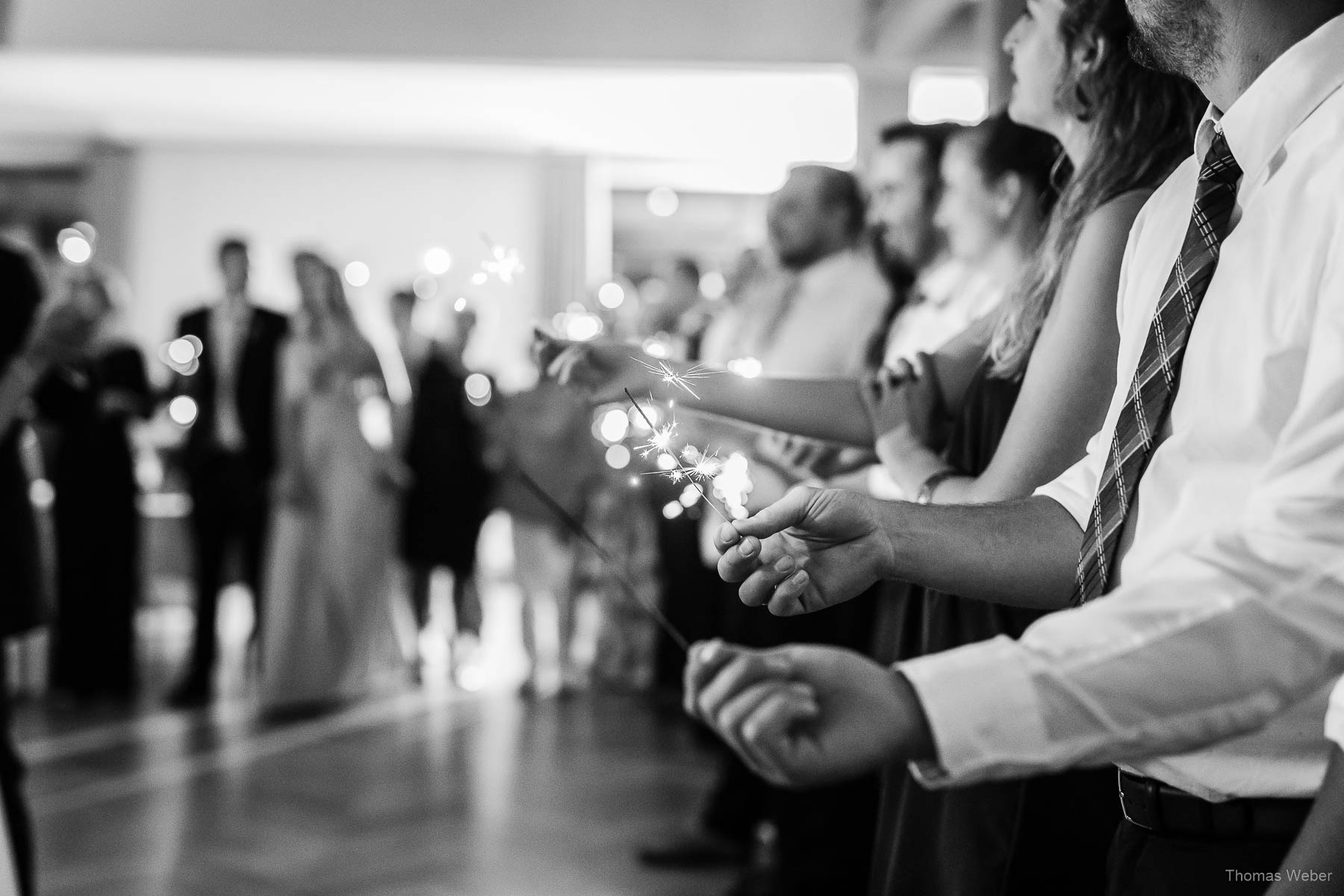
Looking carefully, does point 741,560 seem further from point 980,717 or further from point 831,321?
point 831,321

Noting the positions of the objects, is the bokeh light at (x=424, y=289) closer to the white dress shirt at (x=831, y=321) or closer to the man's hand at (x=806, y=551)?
the white dress shirt at (x=831, y=321)

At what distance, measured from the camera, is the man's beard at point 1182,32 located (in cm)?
99

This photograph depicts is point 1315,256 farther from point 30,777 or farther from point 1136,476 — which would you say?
point 30,777

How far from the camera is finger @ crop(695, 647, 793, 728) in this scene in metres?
0.69

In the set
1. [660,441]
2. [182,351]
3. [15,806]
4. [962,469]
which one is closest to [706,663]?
[660,441]

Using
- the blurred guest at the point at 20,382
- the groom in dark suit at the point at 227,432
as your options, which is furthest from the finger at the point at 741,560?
the groom in dark suit at the point at 227,432

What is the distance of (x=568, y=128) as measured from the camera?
10.2 metres

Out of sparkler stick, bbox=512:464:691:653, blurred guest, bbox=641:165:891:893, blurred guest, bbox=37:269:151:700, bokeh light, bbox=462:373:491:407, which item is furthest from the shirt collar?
blurred guest, bbox=37:269:151:700

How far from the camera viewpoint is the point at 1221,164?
102 centimetres

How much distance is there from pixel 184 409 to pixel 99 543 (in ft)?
2.11

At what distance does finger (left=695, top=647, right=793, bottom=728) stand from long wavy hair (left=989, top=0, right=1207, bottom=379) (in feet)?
2.96

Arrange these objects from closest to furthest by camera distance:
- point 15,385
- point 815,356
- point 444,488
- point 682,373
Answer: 1. point 682,373
2. point 15,385
3. point 815,356
4. point 444,488

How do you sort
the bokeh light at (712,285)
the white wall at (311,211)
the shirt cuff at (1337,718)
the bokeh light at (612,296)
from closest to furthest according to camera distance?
the shirt cuff at (1337,718)
the bokeh light at (612,296)
the bokeh light at (712,285)
the white wall at (311,211)

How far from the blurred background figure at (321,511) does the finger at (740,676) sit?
14.6 feet
